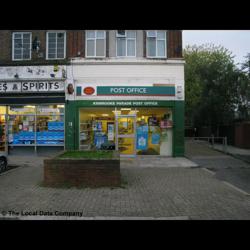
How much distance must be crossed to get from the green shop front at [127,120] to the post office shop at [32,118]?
0.72 meters

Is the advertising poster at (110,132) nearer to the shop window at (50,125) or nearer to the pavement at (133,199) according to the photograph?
the shop window at (50,125)

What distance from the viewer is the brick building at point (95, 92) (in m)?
15.9

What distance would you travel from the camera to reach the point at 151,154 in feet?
53.4

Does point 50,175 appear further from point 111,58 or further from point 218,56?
point 218,56

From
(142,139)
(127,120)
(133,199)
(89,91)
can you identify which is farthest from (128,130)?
(133,199)

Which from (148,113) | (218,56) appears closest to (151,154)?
(148,113)

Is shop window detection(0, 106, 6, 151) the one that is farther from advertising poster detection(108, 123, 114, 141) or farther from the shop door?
the shop door

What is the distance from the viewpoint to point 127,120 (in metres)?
16.2

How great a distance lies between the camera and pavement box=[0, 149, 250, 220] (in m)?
6.06

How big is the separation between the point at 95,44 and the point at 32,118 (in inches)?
214

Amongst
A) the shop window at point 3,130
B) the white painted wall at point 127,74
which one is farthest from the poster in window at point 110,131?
the shop window at point 3,130

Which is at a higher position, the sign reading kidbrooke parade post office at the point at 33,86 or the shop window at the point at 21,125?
the sign reading kidbrooke parade post office at the point at 33,86

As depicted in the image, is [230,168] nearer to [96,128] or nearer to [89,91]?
[96,128]
